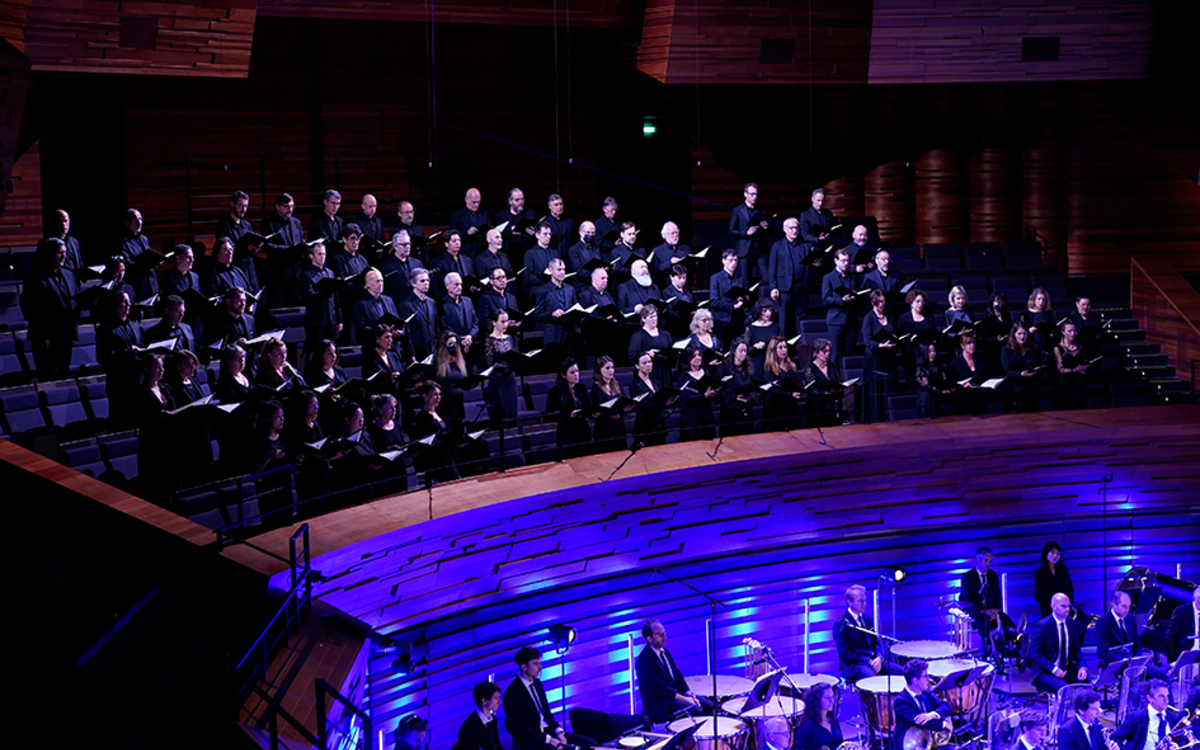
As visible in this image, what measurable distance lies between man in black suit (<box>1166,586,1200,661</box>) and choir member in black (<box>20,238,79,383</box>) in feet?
15.1

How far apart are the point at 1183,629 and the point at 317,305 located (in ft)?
12.8

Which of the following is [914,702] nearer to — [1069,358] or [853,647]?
[853,647]

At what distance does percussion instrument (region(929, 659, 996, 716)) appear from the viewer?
477 centimetres

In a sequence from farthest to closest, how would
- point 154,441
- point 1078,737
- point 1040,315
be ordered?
point 1040,315 < point 1078,737 < point 154,441

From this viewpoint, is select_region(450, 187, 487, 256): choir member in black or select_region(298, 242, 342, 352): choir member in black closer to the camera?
select_region(298, 242, 342, 352): choir member in black

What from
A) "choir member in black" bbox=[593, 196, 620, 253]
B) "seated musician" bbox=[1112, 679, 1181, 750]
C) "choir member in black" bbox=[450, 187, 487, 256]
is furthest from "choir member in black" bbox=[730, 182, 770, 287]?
"seated musician" bbox=[1112, 679, 1181, 750]

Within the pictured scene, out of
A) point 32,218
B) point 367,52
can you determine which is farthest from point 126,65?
point 367,52

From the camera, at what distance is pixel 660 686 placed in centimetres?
476

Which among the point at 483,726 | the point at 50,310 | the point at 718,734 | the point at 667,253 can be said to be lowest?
the point at 718,734

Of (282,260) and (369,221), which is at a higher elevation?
(369,221)

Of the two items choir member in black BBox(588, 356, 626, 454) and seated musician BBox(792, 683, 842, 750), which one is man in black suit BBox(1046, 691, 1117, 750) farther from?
choir member in black BBox(588, 356, 626, 454)

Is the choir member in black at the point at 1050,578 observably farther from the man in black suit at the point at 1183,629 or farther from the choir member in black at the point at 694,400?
the choir member in black at the point at 694,400

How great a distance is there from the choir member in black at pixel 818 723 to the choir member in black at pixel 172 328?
2.60 metres

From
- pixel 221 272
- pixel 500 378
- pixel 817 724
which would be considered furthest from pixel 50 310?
pixel 817 724
